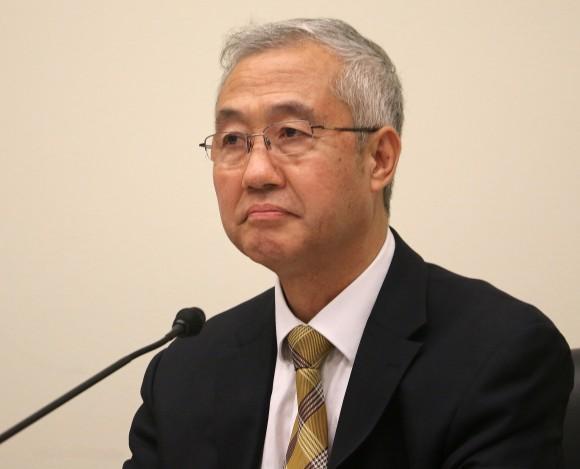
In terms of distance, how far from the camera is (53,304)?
2.43 m

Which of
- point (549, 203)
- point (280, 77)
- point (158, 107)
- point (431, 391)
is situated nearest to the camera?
point (431, 391)

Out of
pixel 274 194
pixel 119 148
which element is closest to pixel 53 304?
pixel 119 148

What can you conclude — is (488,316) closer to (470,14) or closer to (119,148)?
(470,14)

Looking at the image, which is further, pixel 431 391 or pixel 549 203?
pixel 549 203

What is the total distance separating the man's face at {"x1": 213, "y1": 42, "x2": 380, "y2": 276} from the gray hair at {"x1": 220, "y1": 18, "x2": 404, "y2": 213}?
2 centimetres

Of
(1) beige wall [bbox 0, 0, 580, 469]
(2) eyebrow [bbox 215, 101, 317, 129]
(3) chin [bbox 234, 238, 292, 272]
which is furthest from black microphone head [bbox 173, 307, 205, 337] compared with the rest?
(1) beige wall [bbox 0, 0, 580, 469]

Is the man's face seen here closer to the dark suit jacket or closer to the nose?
the nose

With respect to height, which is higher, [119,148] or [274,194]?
[119,148]

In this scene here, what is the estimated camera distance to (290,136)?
1.45 m

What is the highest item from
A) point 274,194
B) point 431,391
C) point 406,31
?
point 406,31

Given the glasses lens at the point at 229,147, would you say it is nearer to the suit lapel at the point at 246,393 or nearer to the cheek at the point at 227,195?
the cheek at the point at 227,195

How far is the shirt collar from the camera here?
1483mm

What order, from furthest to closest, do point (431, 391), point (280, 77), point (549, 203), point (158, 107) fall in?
point (158, 107), point (549, 203), point (280, 77), point (431, 391)

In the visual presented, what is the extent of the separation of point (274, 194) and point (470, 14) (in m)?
1.15
